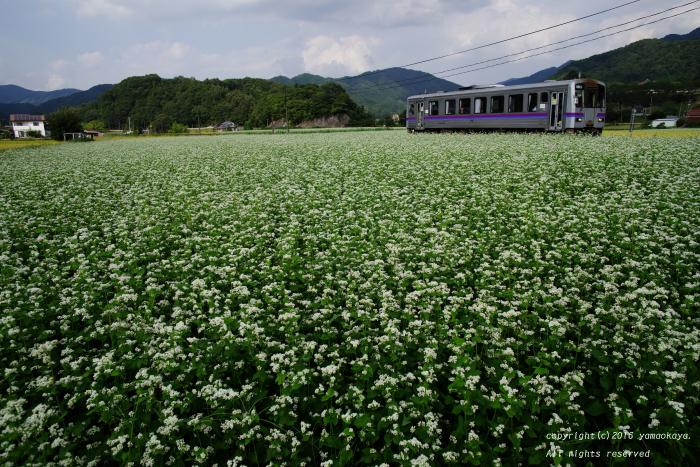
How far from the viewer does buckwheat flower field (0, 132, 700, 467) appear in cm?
311

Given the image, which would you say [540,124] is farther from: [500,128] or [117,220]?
[117,220]

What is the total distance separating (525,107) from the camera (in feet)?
90.9

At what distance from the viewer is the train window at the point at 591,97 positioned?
25.1m

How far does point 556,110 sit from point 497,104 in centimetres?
509

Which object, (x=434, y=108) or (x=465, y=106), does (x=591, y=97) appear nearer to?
(x=465, y=106)

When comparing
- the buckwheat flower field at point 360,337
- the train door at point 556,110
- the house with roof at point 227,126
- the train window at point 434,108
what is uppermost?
the house with roof at point 227,126

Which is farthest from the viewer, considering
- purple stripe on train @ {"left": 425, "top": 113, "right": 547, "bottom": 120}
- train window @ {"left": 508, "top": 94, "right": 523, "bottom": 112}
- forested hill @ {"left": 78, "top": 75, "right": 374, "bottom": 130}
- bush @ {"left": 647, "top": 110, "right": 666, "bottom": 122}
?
forested hill @ {"left": 78, "top": 75, "right": 374, "bottom": 130}

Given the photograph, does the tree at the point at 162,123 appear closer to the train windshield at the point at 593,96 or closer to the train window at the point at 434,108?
the train window at the point at 434,108

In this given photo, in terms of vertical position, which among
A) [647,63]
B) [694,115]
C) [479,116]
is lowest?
[479,116]

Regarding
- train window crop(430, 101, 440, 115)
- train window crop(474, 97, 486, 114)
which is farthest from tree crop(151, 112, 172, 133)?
train window crop(474, 97, 486, 114)

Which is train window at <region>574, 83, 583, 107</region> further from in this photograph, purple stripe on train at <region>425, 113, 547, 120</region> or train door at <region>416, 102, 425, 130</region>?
train door at <region>416, 102, 425, 130</region>

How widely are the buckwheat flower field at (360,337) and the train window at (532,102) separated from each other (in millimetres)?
20086

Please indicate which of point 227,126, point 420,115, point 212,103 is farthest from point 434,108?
point 212,103

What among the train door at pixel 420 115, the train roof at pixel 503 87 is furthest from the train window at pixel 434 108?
the train door at pixel 420 115
